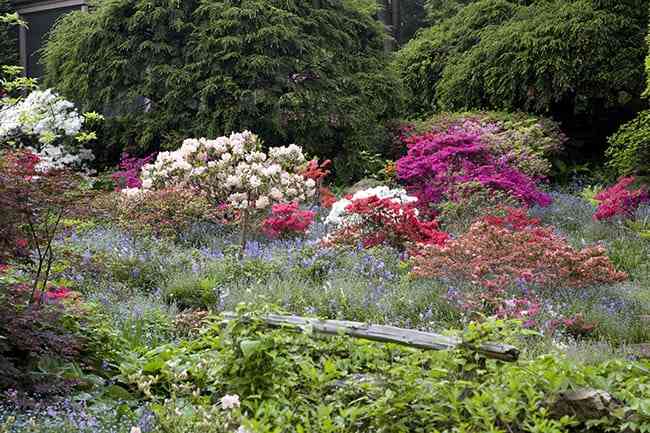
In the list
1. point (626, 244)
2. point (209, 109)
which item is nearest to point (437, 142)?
point (626, 244)

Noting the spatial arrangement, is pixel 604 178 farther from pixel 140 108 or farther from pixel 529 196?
pixel 140 108

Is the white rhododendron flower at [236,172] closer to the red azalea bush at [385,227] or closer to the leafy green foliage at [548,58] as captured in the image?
the red azalea bush at [385,227]

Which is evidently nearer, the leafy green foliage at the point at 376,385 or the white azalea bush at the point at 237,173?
the leafy green foliage at the point at 376,385

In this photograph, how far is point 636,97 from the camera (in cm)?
1268

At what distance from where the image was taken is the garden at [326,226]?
3.79m

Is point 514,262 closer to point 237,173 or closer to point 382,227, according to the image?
point 382,227

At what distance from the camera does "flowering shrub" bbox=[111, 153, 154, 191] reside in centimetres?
1159

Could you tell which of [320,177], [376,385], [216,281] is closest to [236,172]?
[216,281]

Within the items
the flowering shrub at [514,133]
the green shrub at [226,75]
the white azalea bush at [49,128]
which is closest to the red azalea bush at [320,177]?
the green shrub at [226,75]

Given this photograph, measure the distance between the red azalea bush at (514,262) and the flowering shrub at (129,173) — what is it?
6.12m

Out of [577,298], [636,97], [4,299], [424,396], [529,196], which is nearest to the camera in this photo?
[424,396]

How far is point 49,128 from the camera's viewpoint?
1131 cm

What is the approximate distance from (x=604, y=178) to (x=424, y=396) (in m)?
9.64

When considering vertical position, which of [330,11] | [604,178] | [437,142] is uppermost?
[330,11]
